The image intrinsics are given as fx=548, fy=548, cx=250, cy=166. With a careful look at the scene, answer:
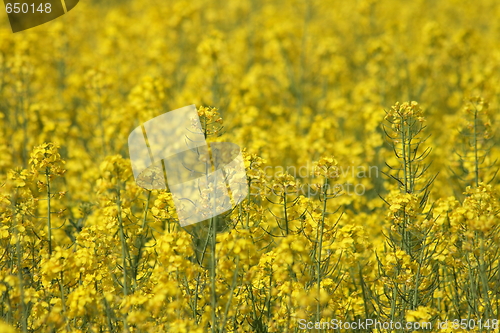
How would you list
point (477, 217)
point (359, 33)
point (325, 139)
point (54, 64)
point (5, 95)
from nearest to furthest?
point (477, 217) < point (325, 139) < point (5, 95) < point (54, 64) < point (359, 33)

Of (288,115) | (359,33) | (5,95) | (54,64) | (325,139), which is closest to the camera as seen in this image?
(325,139)

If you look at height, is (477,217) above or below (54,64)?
below

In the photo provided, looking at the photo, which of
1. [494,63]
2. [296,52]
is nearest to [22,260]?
[296,52]

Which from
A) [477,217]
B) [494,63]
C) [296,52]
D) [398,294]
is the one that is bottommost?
[398,294]

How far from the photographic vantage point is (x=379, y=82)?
8.38 meters

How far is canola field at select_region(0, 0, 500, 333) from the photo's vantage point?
11.3 feet

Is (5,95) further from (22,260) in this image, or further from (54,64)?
(22,260)

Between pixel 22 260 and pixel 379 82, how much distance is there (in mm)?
6090

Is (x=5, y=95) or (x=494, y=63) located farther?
(x=494, y=63)

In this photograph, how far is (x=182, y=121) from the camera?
6180 millimetres

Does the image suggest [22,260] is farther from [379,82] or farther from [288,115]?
[379,82]

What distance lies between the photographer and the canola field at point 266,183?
3.46m

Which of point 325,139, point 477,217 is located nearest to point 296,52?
point 325,139

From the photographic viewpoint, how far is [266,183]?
12.9ft
